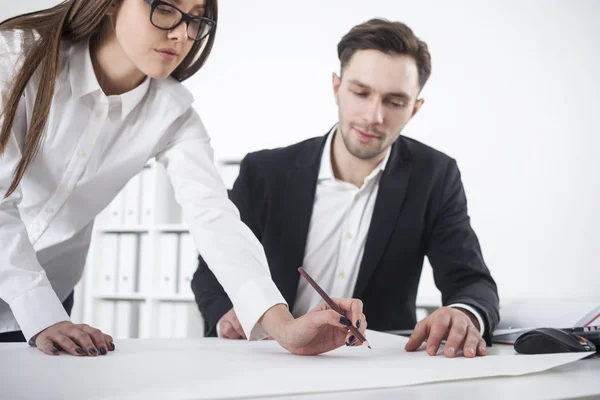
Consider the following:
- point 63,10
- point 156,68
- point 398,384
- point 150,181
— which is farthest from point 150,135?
point 150,181

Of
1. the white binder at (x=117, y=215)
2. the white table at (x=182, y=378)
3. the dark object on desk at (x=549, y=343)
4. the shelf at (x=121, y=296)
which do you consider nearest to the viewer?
the white table at (x=182, y=378)

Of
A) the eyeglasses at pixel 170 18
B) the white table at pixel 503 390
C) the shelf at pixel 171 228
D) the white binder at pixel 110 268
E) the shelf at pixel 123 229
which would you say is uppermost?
the eyeglasses at pixel 170 18

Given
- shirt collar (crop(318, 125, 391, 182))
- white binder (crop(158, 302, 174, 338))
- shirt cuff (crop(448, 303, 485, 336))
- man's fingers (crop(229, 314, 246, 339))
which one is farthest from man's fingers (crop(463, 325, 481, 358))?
white binder (crop(158, 302, 174, 338))

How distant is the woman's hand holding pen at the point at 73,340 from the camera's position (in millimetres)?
887

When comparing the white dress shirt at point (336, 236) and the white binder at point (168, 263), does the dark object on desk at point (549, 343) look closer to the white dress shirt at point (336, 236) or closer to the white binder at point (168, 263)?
the white dress shirt at point (336, 236)

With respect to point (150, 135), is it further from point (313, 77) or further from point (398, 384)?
point (313, 77)

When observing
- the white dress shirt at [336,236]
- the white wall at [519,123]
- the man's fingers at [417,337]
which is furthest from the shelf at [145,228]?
the man's fingers at [417,337]

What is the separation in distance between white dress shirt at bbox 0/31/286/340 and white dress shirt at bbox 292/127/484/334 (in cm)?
49

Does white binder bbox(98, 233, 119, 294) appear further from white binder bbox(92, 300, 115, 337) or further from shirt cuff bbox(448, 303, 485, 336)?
shirt cuff bbox(448, 303, 485, 336)

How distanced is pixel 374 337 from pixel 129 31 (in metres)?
0.79

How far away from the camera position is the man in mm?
1638

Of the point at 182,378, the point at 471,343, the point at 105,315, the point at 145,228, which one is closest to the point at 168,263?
the point at 145,228

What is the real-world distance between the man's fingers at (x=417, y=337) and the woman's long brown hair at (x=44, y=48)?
0.74m

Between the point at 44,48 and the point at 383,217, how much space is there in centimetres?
95
